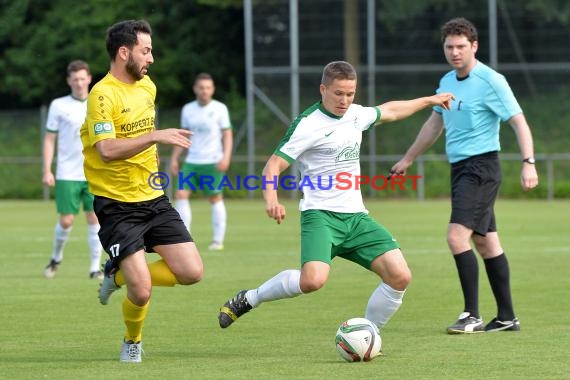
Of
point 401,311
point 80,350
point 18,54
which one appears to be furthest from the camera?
point 18,54

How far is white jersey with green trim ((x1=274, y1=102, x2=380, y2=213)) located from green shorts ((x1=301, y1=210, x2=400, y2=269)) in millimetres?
68

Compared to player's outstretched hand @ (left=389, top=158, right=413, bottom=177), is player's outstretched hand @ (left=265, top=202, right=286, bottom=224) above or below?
below

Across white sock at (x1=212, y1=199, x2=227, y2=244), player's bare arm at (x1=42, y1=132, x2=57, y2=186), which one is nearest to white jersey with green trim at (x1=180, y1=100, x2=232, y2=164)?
white sock at (x1=212, y1=199, x2=227, y2=244)

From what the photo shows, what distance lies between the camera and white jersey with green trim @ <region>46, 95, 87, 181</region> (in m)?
13.2

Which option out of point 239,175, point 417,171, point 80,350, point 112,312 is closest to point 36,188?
point 239,175

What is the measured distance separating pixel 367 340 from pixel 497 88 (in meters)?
2.48

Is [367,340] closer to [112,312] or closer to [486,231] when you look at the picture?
[486,231]

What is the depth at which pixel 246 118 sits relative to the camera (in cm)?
3195

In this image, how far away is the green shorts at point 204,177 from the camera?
55.3 feet

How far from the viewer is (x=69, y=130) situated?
13.3 meters

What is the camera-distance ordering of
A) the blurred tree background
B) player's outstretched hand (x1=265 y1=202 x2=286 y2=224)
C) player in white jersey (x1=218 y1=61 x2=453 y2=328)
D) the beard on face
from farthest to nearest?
the blurred tree background < player in white jersey (x1=218 y1=61 x2=453 y2=328) < the beard on face < player's outstretched hand (x1=265 y1=202 x2=286 y2=224)

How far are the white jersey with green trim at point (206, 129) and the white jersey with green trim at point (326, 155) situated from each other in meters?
8.76

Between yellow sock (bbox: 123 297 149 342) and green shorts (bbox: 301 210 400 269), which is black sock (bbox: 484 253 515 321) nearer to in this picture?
green shorts (bbox: 301 210 400 269)

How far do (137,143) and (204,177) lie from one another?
954 centimetres
